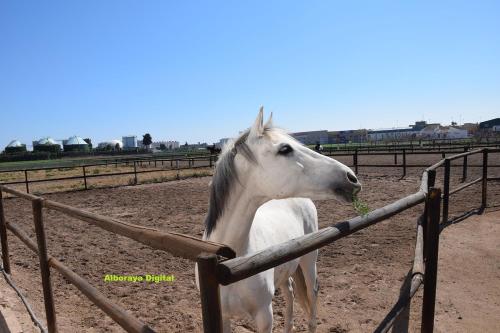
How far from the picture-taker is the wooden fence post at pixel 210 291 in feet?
3.02

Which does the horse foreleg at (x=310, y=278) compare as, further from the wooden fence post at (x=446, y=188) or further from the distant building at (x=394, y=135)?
the distant building at (x=394, y=135)

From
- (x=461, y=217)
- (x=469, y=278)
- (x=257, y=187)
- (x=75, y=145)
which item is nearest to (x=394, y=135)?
(x=75, y=145)

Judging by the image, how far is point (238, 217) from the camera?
6.44 feet

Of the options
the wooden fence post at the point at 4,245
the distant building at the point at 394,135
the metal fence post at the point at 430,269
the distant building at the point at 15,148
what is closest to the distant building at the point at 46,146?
the distant building at the point at 15,148

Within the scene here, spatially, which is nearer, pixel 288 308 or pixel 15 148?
pixel 288 308

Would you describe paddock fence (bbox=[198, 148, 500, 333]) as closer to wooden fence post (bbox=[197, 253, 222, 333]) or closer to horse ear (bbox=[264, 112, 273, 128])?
wooden fence post (bbox=[197, 253, 222, 333])

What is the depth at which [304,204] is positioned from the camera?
10.4 ft

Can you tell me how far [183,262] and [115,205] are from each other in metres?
5.18

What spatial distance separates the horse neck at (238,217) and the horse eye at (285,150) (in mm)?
291

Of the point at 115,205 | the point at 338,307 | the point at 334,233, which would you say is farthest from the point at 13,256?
the point at 334,233

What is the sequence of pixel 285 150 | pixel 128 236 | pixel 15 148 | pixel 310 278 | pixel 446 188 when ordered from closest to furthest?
pixel 128 236
pixel 285 150
pixel 310 278
pixel 446 188
pixel 15 148

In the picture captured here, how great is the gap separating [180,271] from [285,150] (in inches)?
119

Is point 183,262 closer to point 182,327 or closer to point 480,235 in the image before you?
point 182,327

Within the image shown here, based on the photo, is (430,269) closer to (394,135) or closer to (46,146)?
(46,146)
